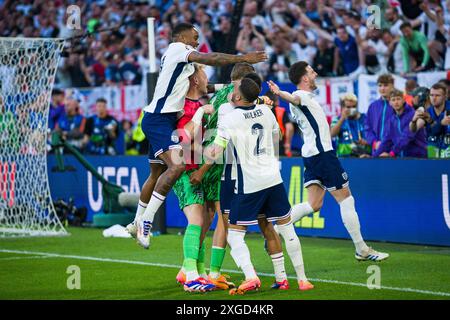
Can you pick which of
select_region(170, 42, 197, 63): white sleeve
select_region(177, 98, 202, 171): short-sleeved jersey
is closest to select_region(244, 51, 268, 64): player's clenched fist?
select_region(170, 42, 197, 63): white sleeve

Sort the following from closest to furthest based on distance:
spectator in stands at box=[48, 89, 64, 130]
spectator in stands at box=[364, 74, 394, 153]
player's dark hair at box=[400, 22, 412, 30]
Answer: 1. spectator in stands at box=[364, 74, 394, 153]
2. player's dark hair at box=[400, 22, 412, 30]
3. spectator in stands at box=[48, 89, 64, 130]

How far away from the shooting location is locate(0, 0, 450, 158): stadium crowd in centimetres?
1292

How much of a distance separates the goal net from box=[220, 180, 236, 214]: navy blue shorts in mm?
6192

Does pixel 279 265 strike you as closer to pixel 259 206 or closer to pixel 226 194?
pixel 259 206

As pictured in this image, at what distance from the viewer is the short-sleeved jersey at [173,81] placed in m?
8.91

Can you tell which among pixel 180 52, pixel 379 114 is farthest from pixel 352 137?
pixel 180 52

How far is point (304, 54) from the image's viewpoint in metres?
16.8

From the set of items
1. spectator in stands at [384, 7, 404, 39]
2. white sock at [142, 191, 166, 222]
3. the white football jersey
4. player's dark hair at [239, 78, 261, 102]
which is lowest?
white sock at [142, 191, 166, 222]

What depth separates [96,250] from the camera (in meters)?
12.2

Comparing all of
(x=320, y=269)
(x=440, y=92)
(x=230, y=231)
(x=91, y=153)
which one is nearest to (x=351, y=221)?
(x=320, y=269)

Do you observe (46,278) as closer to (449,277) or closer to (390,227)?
(449,277)

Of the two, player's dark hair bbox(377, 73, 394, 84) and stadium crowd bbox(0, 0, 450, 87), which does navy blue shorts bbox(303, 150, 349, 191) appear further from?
stadium crowd bbox(0, 0, 450, 87)

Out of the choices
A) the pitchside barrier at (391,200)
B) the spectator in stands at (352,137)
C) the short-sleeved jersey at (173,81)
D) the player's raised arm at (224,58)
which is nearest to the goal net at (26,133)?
the pitchside barrier at (391,200)

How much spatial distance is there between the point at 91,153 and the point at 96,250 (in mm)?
5413
